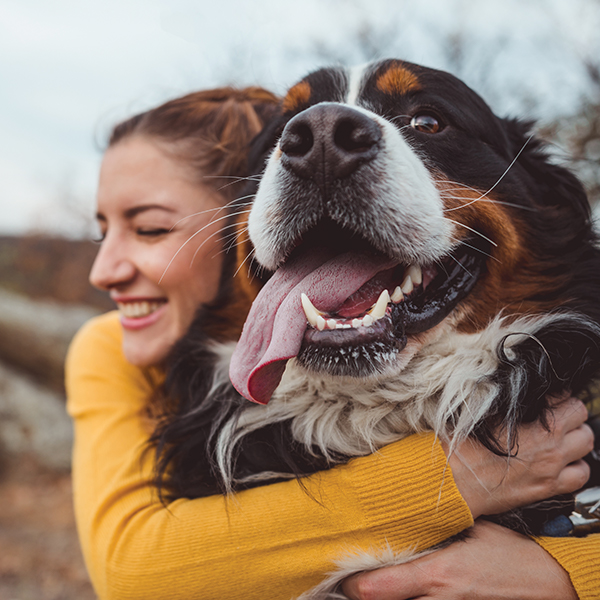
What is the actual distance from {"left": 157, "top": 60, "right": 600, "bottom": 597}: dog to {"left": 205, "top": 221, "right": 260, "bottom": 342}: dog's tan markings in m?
0.01

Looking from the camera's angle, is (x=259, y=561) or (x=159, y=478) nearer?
(x=259, y=561)

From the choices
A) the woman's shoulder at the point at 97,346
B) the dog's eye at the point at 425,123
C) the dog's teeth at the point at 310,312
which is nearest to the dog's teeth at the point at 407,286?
the dog's teeth at the point at 310,312

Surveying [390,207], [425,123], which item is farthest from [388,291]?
[425,123]

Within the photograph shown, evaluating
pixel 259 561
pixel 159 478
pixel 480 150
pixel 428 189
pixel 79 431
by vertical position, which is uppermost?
pixel 480 150

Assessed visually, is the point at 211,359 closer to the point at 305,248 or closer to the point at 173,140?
the point at 305,248

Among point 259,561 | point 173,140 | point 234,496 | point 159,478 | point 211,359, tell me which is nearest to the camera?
point 259,561

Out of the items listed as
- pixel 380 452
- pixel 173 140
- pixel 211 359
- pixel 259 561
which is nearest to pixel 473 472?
pixel 380 452

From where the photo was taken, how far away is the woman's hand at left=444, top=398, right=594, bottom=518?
5.22 feet

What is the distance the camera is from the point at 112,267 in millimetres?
2322

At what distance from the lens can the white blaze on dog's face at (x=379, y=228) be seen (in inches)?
59.1

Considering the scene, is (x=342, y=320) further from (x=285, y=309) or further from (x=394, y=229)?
(x=394, y=229)

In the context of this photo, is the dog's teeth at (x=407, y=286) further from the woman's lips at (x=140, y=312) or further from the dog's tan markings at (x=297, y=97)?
the woman's lips at (x=140, y=312)

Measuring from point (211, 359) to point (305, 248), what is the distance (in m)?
0.65

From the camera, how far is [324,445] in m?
1.73
